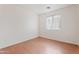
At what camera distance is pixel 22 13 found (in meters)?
1.40

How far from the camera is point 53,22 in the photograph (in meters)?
1.42

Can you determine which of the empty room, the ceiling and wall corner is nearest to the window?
the empty room

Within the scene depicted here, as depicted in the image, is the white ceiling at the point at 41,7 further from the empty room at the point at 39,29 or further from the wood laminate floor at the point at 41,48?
the wood laminate floor at the point at 41,48

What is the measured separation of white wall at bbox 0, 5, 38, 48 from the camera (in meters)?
1.37

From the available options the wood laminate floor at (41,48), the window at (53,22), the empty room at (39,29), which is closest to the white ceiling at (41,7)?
the empty room at (39,29)

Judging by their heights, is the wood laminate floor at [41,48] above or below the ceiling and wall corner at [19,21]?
below

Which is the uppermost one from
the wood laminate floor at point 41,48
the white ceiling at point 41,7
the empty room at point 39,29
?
the white ceiling at point 41,7

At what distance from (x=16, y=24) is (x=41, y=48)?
1.42 feet

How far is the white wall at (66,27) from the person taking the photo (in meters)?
1.38

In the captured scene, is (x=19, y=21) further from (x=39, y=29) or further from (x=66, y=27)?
(x=66, y=27)

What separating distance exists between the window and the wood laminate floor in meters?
0.17

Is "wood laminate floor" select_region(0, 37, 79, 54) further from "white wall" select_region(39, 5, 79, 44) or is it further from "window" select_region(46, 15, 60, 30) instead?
"window" select_region(46, 15, 60, 30)

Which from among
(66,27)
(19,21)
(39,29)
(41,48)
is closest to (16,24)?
(19,21)
